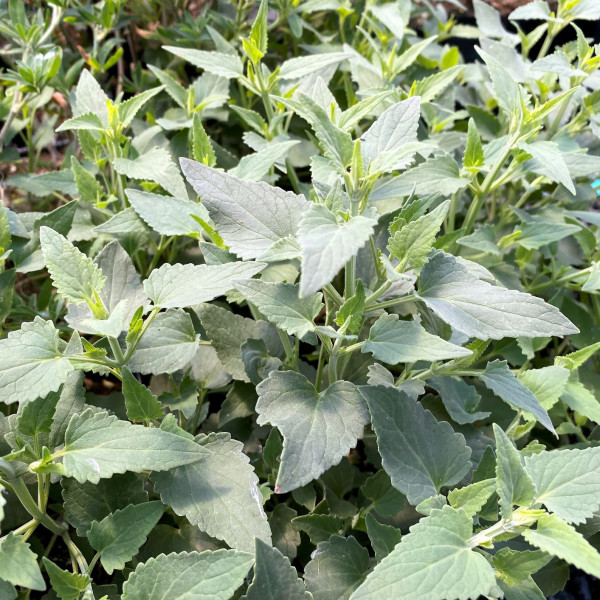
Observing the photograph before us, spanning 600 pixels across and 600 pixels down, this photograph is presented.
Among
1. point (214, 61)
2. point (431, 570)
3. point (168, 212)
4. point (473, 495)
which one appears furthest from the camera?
point (214, 61)

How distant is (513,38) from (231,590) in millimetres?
1532

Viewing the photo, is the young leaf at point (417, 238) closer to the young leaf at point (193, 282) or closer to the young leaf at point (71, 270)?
the young leaf at point (193, 282)

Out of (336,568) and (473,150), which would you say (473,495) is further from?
(473,150)

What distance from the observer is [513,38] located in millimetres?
1604

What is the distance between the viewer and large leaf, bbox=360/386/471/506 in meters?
0.79

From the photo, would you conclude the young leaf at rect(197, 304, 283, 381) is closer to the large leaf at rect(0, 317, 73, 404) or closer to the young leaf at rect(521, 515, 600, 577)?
the large leaf at rect(0, 317, 73, 404)

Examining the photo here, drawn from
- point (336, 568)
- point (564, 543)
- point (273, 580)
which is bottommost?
point (336, 568)

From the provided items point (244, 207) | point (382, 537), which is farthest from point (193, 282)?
point (382, 537)

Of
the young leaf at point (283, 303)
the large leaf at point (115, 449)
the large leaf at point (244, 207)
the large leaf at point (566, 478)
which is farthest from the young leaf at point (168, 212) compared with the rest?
the large leaf at point (566, 478)

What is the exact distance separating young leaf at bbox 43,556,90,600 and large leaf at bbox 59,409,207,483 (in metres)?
0.11

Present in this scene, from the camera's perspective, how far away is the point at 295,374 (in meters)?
0.83

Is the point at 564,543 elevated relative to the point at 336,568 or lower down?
elevated

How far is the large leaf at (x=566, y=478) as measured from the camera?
2.31 ft

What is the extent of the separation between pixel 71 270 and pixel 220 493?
364 mm
